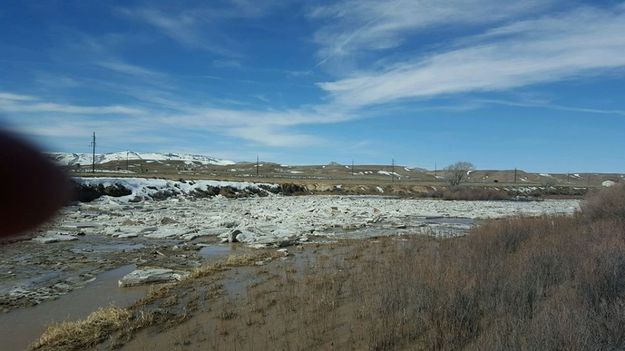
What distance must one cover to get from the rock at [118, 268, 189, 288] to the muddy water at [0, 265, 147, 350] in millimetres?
293

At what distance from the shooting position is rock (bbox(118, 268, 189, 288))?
12.1 meters

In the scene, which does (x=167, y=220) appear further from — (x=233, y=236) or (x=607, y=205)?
(x=607, y=205)

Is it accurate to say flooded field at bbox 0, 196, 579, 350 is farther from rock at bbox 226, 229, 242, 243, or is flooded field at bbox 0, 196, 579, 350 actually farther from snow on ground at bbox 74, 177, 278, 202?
snow on ground at bbox 74, 177, 278, 202

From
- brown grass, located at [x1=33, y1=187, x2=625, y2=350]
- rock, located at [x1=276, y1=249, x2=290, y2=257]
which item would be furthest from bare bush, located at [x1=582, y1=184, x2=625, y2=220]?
rock, located at [x1=276, y1=249, x2=290, y2=257]

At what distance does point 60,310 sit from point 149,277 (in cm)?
277

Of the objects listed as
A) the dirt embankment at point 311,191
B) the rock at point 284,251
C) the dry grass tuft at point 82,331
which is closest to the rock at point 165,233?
the rock at point 284,251

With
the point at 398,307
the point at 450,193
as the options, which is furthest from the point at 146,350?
the point at 450,193

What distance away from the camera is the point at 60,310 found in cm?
984

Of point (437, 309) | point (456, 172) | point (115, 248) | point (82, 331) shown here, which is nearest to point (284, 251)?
point (115, 248)

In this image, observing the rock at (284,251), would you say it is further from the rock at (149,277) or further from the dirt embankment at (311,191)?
the dirt embankment at (311,191)

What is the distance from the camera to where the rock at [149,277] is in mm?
12125

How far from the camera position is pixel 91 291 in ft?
37.8

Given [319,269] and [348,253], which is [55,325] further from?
[348,253]

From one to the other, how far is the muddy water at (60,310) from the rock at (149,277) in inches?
11.5
